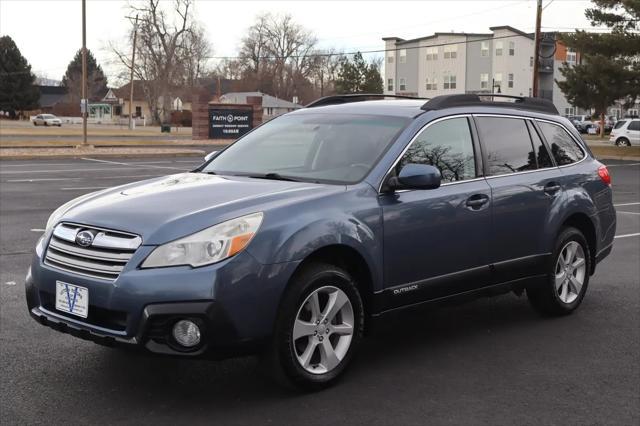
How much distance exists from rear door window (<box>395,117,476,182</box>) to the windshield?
18 centimetres

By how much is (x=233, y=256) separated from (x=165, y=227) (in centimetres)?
39

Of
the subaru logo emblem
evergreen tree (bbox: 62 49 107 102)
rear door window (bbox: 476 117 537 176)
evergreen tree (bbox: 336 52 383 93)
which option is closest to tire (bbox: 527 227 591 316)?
rear door window (bbox: 476 117 537 176)

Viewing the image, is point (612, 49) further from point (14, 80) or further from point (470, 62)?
point (14, 80)

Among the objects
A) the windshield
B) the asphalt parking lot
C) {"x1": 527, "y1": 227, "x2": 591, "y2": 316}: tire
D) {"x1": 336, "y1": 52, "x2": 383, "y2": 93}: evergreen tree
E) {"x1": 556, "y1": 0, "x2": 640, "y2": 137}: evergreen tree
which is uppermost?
{"x1": 336, "y1": 52, "x2": 383, "y2": 93}: evergreen tree

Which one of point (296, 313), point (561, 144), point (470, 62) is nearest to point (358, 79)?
point (470, 62)

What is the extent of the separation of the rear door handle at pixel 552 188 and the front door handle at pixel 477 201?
809 millimetres

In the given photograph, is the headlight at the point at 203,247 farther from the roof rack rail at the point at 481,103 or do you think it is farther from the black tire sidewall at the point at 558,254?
the black tire sidewall at the point at 558,254

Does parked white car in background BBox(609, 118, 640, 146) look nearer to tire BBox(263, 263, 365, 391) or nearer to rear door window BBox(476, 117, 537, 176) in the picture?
rear door window BBox(476, 117, 537, 176)

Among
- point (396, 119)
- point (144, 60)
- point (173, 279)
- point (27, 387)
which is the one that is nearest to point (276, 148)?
point (396, 119)

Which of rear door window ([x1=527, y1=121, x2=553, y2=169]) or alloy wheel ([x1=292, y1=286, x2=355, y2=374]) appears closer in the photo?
alloy wheel ([x1=292, y1=286, x2=355, y2=374])

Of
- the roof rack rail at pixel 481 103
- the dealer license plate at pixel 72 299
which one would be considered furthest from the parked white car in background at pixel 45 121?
the dealer license plate at pixel 72 299

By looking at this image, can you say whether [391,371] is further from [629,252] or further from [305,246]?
[629,252]

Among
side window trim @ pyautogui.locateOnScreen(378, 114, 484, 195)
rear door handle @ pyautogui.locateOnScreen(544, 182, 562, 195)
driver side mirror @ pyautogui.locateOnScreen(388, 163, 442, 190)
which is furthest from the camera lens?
rear door handle @ pyautogui.locateOnScreen(544, 182, 562, 195)

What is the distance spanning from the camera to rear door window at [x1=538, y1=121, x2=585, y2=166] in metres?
6.33
